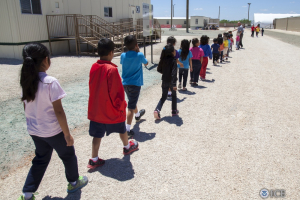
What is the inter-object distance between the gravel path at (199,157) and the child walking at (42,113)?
1.17 ft

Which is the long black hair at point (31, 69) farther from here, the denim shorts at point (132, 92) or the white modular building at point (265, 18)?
the white modular building at point (265, 18)

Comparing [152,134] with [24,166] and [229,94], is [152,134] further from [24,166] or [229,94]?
[229,94]

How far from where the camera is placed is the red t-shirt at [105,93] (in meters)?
2.93

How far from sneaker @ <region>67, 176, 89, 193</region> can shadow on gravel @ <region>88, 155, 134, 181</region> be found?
11.2 inches

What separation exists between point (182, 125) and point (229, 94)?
2.69 meters

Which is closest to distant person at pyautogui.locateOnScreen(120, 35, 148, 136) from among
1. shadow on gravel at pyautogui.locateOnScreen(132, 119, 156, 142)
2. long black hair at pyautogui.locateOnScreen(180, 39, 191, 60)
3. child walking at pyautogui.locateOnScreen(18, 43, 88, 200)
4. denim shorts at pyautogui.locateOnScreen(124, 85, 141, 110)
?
denim shorts at pyautogui.locateOnScreen(124, 85, 141, 110)

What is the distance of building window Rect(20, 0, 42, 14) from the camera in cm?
1234

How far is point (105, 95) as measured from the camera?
2.96 metres

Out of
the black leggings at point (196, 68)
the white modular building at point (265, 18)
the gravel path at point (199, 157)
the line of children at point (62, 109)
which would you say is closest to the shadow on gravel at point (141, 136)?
the gravel path at point (199, 157)

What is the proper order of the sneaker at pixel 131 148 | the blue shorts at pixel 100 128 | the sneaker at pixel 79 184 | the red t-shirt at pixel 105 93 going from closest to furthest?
the sneaker at pixel 79 184 → the red t-shirt at pixel 105 93 → the blue shorts at pixel 100 128 → the sneaker at pixel 131 148

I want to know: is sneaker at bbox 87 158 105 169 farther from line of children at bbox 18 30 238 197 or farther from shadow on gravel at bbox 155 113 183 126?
shadow on gravel at bbox 155 113 183 126

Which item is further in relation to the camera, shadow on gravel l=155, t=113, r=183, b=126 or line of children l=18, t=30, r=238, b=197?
shadow on gravel l=155, t=113, r=183, b=126

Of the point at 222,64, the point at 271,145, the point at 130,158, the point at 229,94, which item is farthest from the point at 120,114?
the point at 222,64

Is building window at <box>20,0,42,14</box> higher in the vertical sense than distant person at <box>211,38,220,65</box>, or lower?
higher
